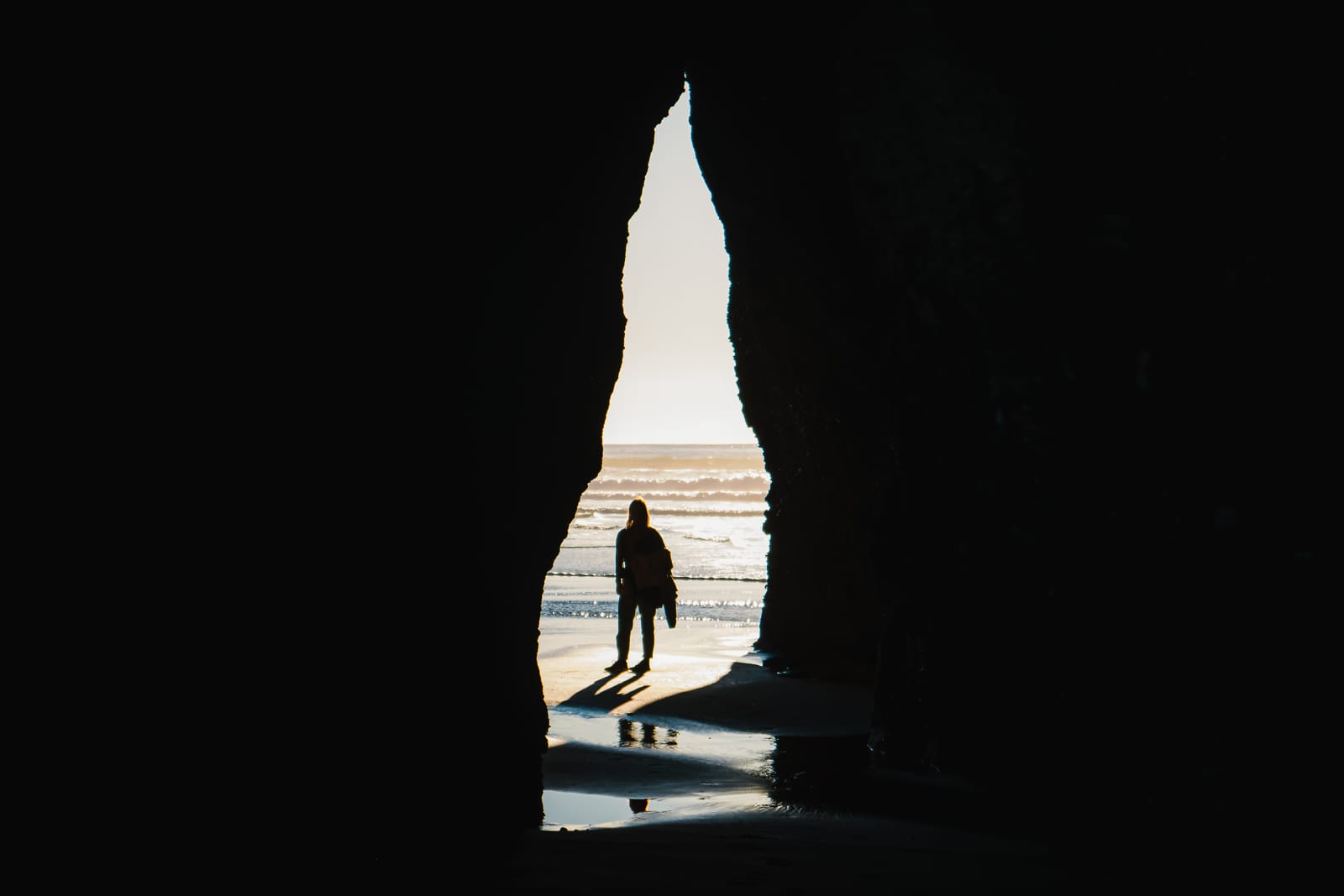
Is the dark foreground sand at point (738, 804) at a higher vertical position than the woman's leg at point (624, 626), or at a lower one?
lower

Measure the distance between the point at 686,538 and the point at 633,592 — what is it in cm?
1658

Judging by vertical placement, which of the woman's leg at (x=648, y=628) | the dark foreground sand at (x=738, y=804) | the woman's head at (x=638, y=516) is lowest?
the dark foreground sand at (x=738, y=804)

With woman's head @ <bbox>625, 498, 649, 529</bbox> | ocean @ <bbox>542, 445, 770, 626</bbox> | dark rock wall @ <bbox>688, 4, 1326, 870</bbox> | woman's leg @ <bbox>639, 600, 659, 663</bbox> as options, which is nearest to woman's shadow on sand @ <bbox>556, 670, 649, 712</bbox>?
woman's leg @ <bbox>639, 600, 659, 663</bbox>

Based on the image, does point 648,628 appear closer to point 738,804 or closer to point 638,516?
point 638,516

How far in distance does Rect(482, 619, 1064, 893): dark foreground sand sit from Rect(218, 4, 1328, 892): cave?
0.42 m

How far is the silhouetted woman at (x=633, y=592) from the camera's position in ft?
34.8

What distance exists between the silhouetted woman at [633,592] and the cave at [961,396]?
363 centimetres

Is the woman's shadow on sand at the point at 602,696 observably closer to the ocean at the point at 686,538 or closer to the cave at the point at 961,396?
the ocean at the point at 686,538

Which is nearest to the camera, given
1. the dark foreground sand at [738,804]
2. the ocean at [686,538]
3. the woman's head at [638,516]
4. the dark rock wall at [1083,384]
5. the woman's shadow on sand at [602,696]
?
the dark rock wall at [1083,384]

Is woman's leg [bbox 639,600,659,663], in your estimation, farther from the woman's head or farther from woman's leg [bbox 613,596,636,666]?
the woman's head

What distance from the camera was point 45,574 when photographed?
3393 mm

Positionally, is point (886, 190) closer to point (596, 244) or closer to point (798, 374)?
point (596, 244)

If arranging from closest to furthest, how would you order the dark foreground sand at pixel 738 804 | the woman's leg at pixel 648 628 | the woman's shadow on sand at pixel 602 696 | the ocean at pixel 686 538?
the dark foreground sand at pixel 738 804, the woman's shadow on sand at pixel 602 696, the woman's leg at pixel 648 628, the ocean at pixel 686 538

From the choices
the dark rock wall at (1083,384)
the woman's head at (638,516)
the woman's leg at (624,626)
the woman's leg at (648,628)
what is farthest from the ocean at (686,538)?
the dark rock wall at (1083,384)
